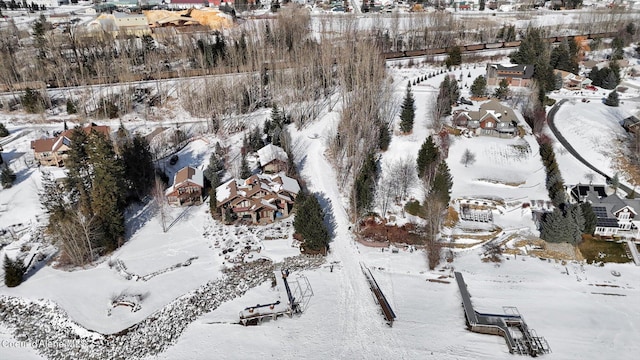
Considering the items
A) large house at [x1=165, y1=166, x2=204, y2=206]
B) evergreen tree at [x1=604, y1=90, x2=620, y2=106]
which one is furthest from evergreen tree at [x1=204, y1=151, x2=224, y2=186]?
evergreen tree at [x1=604, y1=90, x2=620, y2=106]

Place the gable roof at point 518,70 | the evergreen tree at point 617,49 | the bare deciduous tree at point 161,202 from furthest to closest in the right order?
1. the evergreen tree at point 617,49
2. the gable roof at point 518,70
3. the bare deciduous tree at point 161,202

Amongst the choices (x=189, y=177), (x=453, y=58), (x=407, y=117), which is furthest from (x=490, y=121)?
(x=189, y=177)

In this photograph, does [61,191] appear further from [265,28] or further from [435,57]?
[435,57]

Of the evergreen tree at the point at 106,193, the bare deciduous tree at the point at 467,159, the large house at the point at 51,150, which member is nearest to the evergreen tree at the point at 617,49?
the bare deciduous tree at the point at 467,159

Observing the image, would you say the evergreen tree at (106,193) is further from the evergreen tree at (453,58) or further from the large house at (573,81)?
the large house at (573,81)

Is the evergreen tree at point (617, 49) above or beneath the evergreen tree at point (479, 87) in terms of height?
above

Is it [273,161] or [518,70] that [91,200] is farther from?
[518,70]

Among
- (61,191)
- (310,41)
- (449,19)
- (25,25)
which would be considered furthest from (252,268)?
(25,25)

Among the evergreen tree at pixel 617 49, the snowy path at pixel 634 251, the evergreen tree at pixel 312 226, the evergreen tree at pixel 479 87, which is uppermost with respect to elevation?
the evergreen tree at pixel 617 49

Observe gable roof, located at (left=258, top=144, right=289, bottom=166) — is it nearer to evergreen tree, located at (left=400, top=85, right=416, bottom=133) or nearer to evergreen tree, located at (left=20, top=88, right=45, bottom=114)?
evergreen tree, located at (left=400, top=85, right=416, bottom=133)

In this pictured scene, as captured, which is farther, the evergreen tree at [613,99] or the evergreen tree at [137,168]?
the evergreen tree at [613,99]
